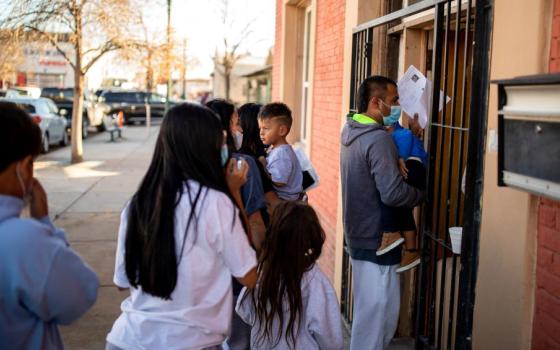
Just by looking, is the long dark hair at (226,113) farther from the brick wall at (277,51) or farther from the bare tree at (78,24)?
the bare tree at (78,24)

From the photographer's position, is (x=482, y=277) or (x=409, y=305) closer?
(x=482, y=277)

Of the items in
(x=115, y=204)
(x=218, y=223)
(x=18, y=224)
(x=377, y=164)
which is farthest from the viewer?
(x=115, y=204)

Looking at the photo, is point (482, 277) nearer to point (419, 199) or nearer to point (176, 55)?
point (419, 199)

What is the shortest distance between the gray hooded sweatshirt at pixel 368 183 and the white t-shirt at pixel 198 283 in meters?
1.29

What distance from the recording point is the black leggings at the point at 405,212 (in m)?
3.84

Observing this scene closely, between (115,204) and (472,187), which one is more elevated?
(472,187)

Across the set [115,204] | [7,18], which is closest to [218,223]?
[115,204]

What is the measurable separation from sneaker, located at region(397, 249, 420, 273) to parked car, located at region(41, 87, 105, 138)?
2471 cm

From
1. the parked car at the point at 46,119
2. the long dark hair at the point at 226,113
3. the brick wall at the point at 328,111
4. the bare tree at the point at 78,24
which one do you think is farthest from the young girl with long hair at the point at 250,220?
the parked car at the point at 46,119

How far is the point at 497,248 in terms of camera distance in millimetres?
3188

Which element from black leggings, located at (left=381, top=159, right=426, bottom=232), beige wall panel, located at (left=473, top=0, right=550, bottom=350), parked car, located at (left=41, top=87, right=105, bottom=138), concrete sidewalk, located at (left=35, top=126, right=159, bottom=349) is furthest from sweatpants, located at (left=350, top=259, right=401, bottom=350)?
parked car, located at (left=41, top=87, right=105, bottom=138)

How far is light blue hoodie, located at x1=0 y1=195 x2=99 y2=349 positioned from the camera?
202 centimetres

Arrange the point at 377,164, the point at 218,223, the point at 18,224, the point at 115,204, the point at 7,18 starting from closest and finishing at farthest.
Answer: the point at 18,224 → the point at 218,223 → the point at 377,164 → the point at 115,204 → the point at 7,18

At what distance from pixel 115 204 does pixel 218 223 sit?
980cm
